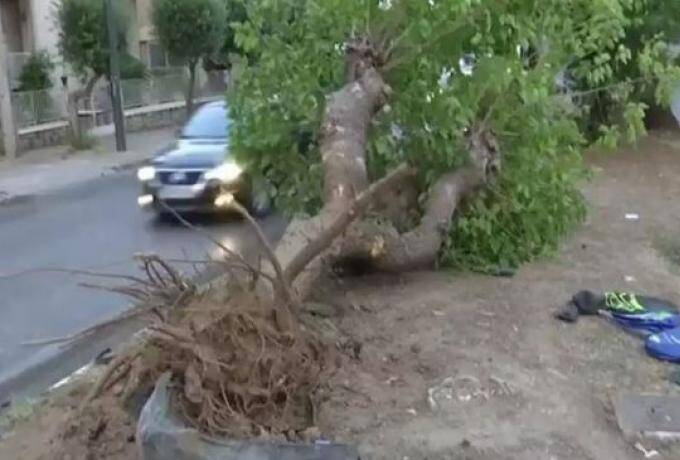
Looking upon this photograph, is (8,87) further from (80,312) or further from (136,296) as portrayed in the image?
(136,296)

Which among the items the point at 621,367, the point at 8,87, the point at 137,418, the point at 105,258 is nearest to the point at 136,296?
the point at 137,418

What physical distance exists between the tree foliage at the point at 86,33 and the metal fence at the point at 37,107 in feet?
4.14

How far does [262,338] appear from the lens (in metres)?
5.94

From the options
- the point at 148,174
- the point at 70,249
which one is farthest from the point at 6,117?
the point at 70,249

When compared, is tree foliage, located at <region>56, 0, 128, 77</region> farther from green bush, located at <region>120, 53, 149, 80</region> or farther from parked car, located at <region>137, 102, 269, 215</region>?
parked car, located at <region>137, 102, 269, 215</region>

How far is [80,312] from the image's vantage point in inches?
400

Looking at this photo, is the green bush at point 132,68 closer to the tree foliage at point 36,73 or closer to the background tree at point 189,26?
the background tree at point 189,26

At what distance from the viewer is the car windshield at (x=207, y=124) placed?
16.5 metres

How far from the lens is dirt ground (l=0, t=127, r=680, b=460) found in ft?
18.8

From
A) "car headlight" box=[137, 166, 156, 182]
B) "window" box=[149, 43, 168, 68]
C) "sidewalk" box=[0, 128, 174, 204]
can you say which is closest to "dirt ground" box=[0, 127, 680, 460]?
"car headlight" box=[137, 166, 156, 182]

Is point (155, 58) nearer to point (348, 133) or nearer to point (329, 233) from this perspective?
point (348, 133)

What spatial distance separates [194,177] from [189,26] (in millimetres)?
17378

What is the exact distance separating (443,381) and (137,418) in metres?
1.84

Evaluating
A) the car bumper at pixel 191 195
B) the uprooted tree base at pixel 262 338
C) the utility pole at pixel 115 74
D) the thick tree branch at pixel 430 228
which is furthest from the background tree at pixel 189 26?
the uprooted tree base at pixel 262 338
